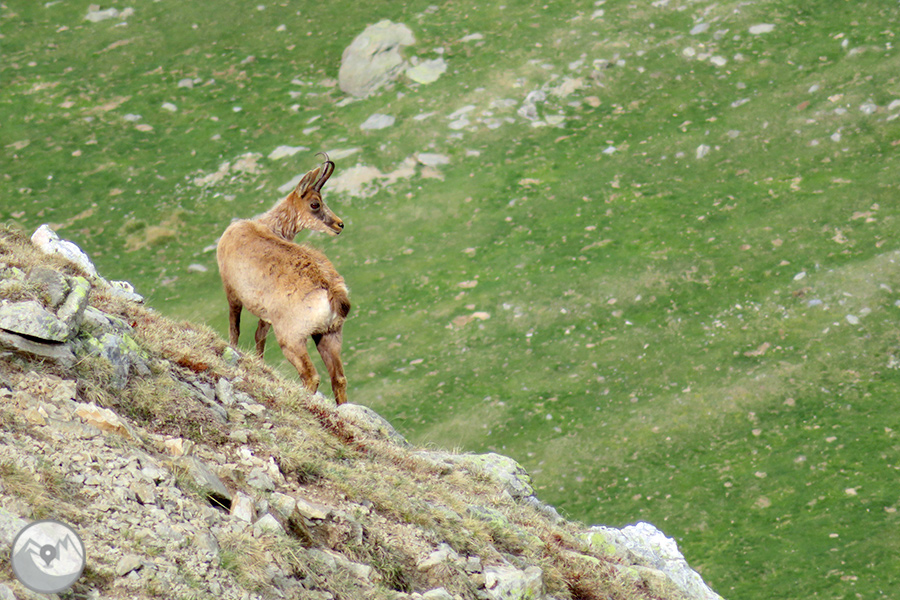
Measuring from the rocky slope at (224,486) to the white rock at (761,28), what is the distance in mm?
16776

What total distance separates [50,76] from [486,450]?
20.4 metres

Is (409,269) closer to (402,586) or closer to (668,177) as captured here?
(668,177)

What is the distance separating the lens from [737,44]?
22.2 m

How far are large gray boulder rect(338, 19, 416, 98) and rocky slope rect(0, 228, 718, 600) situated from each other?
15.3 m

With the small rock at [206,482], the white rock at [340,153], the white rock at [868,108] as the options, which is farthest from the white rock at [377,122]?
A: the small rock at [206,482]

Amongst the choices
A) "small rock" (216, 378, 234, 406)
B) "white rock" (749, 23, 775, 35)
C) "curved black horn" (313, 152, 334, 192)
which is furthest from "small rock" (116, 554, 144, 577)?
"white rock" (749, 23, 775, 35)

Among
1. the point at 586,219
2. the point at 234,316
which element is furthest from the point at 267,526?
the point at 586,219

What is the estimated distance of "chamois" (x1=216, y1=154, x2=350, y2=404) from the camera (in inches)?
430

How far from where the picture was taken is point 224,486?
6.71 m

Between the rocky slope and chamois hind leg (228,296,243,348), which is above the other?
the rocky slope

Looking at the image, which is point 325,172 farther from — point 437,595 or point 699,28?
point 699,28

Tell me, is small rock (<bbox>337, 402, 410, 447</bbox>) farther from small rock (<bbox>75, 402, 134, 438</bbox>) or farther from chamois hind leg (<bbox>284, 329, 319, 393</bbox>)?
small rock (<bbox>75, 402, 134, 438</bbox>)

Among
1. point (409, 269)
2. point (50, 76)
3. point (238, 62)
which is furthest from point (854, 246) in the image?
point (50, 76)

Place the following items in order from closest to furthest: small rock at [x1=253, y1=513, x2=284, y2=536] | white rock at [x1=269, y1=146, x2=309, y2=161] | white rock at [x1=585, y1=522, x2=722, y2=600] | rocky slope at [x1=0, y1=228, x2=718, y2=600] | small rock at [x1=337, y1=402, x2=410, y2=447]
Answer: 1. rocky slope at [x1=0, y1=228, x2=718, y2=600]
2. small rock at [x1=253, y1=513, x2=284, y2=536]
3. white rock at [x1=585, y1=522, x2=722, y2=600]
4. small rock at [x1=337, y1=402, x2=410, y2=447]
5. white rock at [x1=269, y1=146, x2=309, y2=161]
